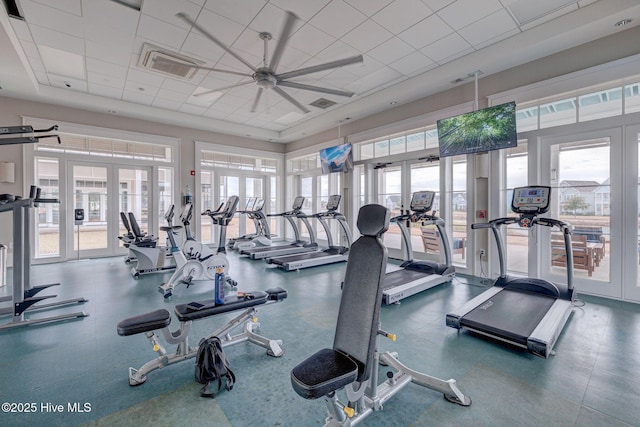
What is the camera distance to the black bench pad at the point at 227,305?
2.19 meters

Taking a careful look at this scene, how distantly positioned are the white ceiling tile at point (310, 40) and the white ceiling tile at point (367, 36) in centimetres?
29

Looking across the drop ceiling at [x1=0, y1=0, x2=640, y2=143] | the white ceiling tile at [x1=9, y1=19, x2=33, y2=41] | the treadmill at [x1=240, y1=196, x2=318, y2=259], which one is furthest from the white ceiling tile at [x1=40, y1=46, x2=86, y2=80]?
the treadmill at [x1=240, y1=196, x2=318, y2=259]

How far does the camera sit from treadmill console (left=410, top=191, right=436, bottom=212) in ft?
15.6

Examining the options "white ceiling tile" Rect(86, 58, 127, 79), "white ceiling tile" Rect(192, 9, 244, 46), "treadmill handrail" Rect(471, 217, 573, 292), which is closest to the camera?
"treadmill handrail" Rect(471, 217, 573, 292)

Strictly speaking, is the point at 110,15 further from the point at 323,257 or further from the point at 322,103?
the point at 323,257

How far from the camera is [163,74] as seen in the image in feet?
17.8

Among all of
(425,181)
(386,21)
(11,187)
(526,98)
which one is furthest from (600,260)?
(11,187)

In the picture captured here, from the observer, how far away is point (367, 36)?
4293mm

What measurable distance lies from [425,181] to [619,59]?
3303mm

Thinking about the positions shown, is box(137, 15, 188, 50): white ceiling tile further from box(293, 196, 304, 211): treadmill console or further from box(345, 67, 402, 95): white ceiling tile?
box(293, 196, 304, 211): treadmill console

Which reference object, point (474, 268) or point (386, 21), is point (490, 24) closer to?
point (386, 21)

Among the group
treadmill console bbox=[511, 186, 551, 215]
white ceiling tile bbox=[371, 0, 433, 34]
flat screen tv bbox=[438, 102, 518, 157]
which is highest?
white ceiling tile bbox=[371, 0, 433, 34]

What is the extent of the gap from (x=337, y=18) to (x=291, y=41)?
845mm

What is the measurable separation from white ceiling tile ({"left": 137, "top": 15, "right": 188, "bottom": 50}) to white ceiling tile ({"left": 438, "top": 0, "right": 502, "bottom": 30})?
362 centimetres
